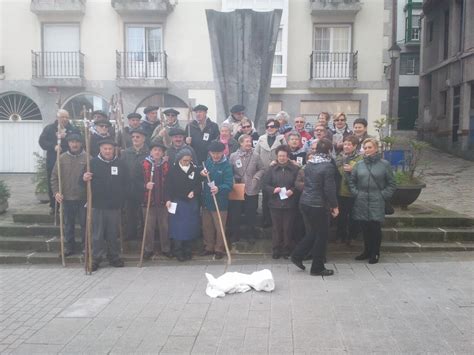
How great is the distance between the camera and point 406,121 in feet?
106

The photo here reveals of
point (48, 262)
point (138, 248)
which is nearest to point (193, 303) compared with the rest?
point (138, 248)

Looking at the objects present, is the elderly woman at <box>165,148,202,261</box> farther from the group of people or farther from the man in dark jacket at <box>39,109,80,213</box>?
the man in dark jacket at <box>39,109,80,213</box>

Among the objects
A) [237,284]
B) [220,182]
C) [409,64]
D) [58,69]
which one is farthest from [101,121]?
[409,64]

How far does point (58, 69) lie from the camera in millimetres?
19188

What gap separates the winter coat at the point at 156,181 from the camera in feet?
23.7

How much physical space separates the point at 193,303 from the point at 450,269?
3.56 m

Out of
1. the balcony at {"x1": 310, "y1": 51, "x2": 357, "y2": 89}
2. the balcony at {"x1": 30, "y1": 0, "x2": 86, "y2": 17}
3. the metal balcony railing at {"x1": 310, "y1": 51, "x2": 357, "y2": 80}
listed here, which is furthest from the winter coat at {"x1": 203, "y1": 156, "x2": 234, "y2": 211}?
the balcony at {"x1": 30, "y1": 0, "x2": 86, "y2": 17}

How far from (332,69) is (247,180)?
13.0 meters

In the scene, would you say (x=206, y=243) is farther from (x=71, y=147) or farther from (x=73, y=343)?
(x=73, y=343)

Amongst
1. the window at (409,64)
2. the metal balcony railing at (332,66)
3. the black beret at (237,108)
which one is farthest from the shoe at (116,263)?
the window at (409,64)

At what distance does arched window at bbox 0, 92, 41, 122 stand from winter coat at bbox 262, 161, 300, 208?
614 inches

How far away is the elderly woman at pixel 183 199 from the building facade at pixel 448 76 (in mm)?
16220

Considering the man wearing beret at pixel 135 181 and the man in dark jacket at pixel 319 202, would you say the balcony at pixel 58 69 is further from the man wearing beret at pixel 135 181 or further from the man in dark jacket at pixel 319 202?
the man in dark jacket at pixel 319 202

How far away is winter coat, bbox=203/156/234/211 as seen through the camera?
7.25m
